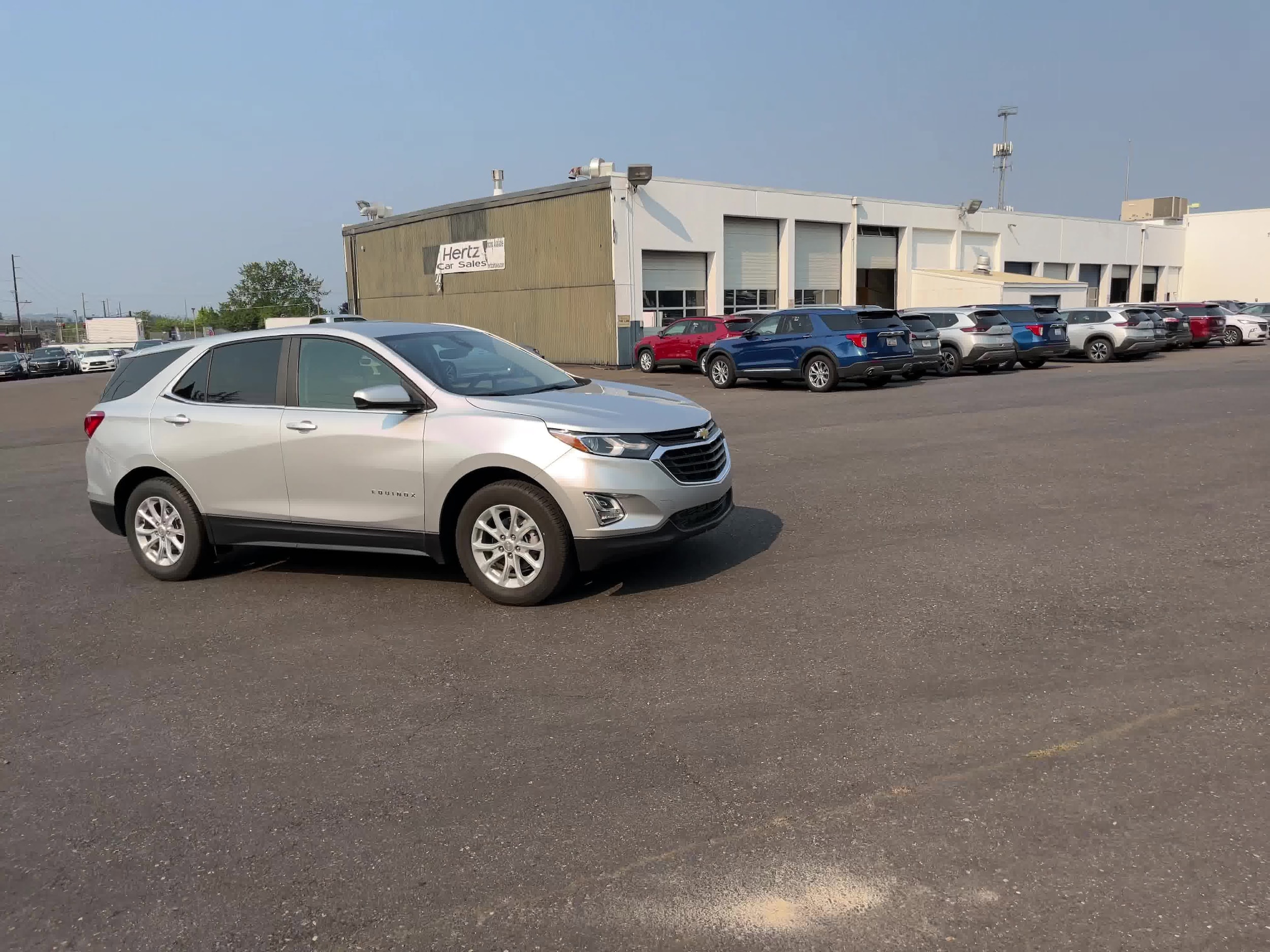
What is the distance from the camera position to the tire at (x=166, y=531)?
6945mm

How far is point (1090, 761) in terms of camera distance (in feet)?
12.5

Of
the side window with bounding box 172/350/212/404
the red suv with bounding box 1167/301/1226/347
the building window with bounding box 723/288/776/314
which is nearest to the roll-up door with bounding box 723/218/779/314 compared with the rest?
the building window with bounding box 723/288/776/314

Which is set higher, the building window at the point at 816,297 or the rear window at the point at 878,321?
the building window at the point at 816,297

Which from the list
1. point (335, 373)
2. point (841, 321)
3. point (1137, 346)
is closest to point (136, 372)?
point (335, 373)

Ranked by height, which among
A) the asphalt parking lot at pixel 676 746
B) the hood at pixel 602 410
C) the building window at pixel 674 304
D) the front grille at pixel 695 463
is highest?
the building window at pixel 674 304

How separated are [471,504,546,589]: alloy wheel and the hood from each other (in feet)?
2.04

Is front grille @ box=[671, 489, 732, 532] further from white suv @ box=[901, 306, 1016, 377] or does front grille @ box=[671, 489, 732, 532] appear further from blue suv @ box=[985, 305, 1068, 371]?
blue suv @ box=[985, 305, 1068, 371]

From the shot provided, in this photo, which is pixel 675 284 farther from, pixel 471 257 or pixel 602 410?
pixel 602 410

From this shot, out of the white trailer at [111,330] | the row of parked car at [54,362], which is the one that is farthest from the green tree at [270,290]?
the row of parked car at [54,362]

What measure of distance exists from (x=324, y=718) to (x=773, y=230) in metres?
33.5

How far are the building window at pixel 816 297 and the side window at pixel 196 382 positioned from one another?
31481 mm

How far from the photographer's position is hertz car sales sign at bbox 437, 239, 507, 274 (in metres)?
36.2

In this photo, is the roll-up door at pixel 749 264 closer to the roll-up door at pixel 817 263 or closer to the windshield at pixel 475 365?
the roll-up door at pixel 817 263

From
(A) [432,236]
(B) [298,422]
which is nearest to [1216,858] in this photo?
(B) [298,422]
